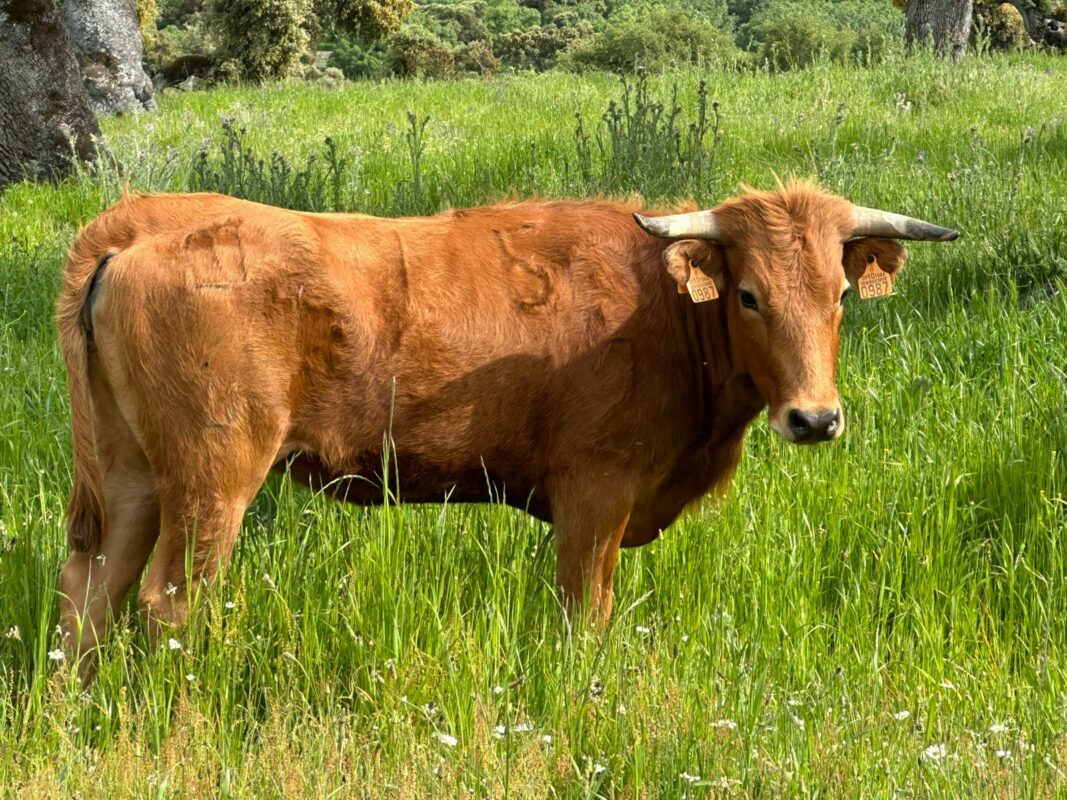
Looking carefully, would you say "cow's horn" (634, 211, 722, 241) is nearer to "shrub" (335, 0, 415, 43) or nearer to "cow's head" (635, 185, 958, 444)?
"cow's head" (635, 185, 958, 444)

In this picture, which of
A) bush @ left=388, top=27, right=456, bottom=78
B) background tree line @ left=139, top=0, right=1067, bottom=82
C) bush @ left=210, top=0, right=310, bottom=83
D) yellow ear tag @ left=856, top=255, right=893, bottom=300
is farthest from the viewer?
bush @ left=388, top=27, right=456, bottom=78

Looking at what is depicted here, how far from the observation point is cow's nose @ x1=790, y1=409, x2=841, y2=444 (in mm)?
3871

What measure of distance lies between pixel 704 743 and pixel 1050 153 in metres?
7.78

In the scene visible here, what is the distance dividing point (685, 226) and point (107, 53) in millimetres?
14809

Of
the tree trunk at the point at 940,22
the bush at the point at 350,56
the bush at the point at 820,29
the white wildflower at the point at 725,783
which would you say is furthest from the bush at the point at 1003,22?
the white wildflower at the point at 725,783

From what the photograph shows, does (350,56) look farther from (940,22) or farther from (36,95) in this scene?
(36,95)

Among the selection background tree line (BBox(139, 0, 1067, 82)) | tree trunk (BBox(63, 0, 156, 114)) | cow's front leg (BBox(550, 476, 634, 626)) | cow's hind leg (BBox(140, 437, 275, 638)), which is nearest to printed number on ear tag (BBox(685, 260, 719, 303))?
cow's front leg (BBox(550, 476, 634, 626))

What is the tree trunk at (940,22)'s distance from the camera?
16.2 m

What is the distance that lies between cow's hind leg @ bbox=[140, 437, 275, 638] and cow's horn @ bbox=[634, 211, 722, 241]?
1.50 metres

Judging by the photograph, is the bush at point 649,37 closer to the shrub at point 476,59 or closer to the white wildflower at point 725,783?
the shrub at point 476,59

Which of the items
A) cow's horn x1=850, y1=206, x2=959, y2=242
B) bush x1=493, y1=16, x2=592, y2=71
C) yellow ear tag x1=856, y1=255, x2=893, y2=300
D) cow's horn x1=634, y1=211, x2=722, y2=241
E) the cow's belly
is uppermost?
cow's horn x1=634, y1=211, x2=722, y2=241

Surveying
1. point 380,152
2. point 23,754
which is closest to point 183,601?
point 23,754

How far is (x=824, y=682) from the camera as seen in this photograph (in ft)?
12.0

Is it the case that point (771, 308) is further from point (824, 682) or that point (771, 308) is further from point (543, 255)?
point (824, 682)
